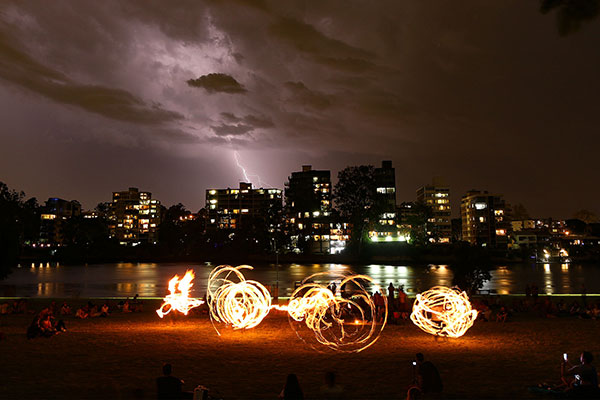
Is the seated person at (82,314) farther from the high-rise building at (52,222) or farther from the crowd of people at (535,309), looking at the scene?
the high-rise building at (52,222)

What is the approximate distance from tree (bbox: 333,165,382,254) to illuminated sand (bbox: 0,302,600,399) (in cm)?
7967

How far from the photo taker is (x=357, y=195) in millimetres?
100562

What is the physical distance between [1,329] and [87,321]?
3.28 m

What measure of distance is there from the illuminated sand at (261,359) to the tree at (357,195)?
7967cm

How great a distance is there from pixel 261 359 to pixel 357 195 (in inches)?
3466

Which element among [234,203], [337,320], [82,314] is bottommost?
[82,314]

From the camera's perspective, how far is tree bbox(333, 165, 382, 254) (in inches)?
3925

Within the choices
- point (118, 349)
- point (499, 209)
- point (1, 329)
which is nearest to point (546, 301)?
point (118, 349)

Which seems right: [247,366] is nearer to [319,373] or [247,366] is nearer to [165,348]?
[319,373]

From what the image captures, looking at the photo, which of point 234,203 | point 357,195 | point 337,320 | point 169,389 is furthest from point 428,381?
point 234,203

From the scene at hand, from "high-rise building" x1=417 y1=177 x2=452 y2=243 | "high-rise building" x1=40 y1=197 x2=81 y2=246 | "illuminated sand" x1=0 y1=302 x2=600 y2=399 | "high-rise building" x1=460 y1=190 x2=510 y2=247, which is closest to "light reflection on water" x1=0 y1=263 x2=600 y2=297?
"illuminated sand" x1=0 y1=302 x2=600 y2=399

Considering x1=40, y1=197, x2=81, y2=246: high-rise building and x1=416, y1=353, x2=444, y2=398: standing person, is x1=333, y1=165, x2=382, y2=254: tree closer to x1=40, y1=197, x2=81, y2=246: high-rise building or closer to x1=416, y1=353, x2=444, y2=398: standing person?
x1=416, y1=353, x2=444, y2=398: standing person

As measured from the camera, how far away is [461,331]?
1670 cm

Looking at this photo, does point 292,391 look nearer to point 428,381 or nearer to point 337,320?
point 428,381
